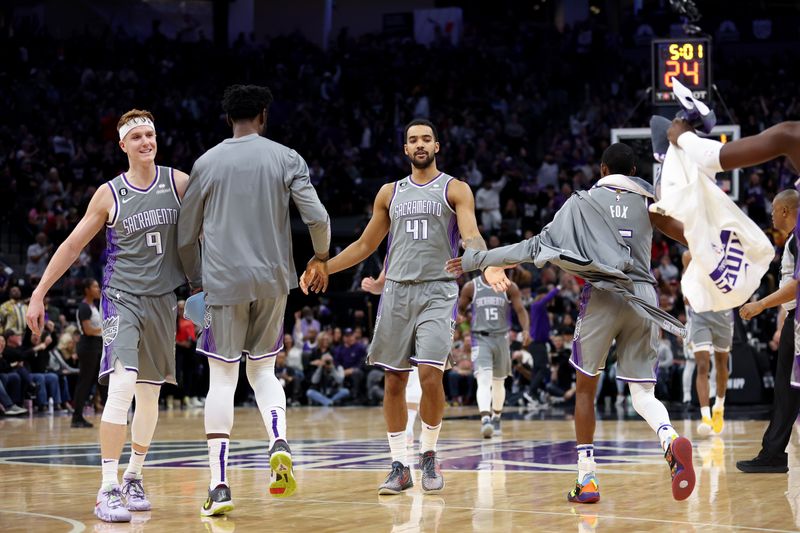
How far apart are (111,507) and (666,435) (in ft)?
10.1

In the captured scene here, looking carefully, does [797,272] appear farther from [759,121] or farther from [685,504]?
[759,121]

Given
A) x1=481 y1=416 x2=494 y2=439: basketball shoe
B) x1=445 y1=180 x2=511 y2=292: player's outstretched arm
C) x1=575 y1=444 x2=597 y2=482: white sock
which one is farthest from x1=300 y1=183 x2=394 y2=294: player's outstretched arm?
x1=481 y1=416 x2=494 y2=439: basketball shoe

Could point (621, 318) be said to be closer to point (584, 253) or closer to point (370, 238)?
point (584, 253)

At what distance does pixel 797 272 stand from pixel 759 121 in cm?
1906

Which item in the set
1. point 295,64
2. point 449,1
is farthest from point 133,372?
point 449,1

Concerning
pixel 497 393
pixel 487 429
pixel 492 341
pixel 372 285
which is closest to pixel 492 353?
pixel 492 341

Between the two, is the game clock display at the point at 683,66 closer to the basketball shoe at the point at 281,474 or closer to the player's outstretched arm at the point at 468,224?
the player's outstretched arm at the point at 468,224

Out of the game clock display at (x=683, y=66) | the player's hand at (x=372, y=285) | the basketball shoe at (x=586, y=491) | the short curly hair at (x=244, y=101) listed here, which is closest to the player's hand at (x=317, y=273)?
the short curly hair at (x=244, y=101)

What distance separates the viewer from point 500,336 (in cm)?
1223

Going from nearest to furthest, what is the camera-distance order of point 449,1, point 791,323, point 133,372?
point 133,372 → point 791,323 → point 449,1

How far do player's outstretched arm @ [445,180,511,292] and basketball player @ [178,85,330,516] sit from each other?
106cm

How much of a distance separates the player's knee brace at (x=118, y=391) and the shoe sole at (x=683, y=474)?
9.76 ft

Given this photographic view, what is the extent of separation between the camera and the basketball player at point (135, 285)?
237 inches

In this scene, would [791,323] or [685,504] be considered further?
[791,323]
